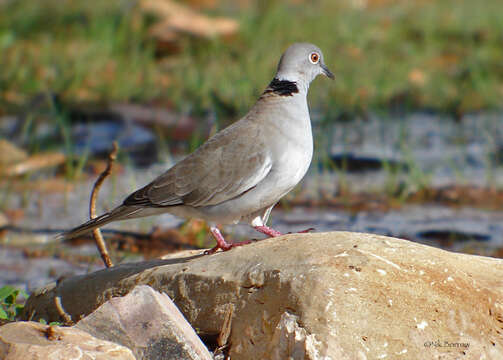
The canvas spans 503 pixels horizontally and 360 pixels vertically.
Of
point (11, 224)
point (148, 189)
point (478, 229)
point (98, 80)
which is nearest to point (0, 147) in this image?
point (11, 224)

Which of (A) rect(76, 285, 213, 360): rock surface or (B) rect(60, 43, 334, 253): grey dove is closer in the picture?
(A) rect(76, 285, 213, 360): rock surface

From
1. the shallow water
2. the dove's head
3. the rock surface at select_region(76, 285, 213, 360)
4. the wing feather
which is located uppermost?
the dove's head

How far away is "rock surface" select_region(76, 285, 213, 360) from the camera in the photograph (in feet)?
9.74

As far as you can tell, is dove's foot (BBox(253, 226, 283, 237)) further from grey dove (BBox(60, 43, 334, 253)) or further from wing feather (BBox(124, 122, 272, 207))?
wing feather (BBox(124, 122, 272, 207))

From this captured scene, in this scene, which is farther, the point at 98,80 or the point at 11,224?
the point at 98,80

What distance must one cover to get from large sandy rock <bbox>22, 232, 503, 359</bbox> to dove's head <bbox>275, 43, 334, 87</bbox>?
1.07 meters

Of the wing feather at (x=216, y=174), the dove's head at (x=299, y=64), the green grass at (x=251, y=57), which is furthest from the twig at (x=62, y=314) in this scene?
the green grass at (x=251, y=57)

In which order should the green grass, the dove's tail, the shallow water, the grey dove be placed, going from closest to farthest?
the grey dove
the dove's tail
the shallow water
the green grass

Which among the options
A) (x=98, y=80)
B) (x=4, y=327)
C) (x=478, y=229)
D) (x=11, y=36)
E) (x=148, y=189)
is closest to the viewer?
(x=4, y=327)

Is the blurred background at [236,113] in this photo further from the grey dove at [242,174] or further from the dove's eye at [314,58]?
the dove's eye at [314,58]

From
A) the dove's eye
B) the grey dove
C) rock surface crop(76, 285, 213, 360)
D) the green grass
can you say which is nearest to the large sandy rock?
rock surface crop(76, 285, 213, 360)

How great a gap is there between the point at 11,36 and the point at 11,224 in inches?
187

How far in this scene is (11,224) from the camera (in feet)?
19.4

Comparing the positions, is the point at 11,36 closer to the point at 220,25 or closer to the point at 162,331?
the point at 220,25
